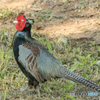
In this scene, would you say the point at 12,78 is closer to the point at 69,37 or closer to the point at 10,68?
the point at 10,68

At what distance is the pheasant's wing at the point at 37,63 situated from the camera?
2.91m

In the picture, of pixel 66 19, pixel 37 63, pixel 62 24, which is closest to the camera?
pixel 37 63

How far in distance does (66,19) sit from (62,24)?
0.98 ft

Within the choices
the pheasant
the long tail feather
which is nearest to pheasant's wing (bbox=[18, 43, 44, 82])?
the pheasant

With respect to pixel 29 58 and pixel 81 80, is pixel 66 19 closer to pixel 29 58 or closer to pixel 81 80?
pixel 29 58

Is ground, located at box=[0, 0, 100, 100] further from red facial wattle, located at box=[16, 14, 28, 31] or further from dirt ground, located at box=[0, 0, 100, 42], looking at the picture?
red facial wattle, located at box=[16, 14, 28, 31]

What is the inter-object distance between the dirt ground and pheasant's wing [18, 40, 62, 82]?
80.1 inches

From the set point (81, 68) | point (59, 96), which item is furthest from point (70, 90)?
point (81, 68)

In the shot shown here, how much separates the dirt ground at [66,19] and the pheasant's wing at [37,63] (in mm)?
2035

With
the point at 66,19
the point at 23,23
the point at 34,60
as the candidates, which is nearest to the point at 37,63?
the point at 34,60

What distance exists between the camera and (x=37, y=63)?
2.92 m

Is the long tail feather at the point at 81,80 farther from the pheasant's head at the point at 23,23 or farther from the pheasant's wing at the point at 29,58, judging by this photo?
the pheasant's head at the point at 23,23

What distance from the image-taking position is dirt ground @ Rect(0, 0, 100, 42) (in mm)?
5087

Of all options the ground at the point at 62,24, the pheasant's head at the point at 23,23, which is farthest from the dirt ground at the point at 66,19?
the pheasant's head at the point at 23,23
